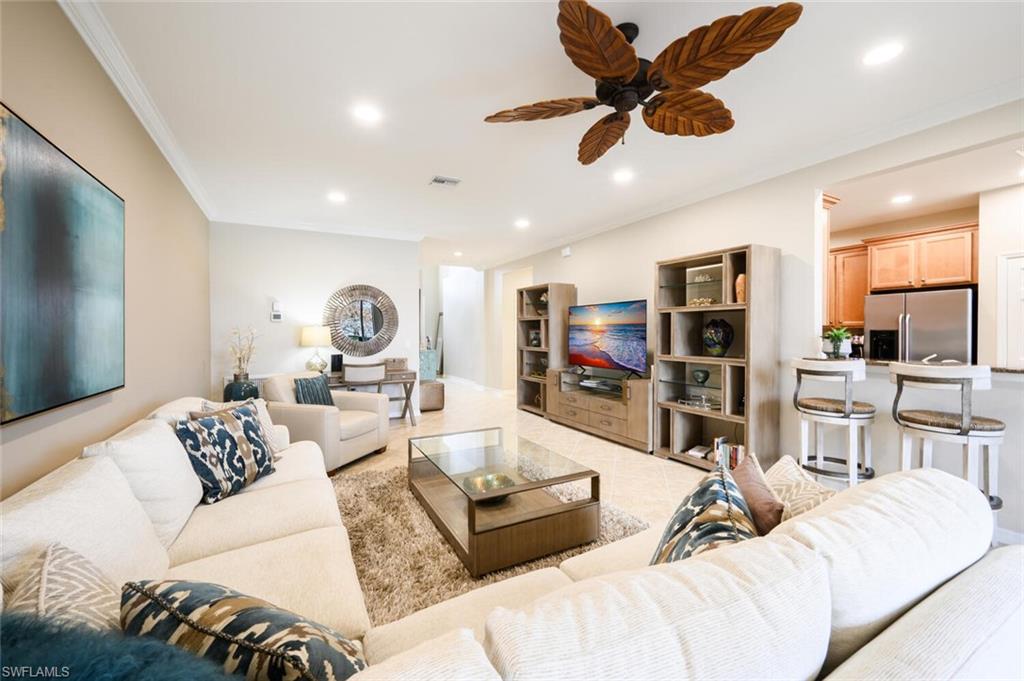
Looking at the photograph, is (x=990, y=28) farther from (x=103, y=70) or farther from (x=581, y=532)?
(x=103, y=70)

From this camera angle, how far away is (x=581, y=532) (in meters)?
2.16

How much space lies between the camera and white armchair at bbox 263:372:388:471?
10.4ft

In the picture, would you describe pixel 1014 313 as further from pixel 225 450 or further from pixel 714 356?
pixel 225 450

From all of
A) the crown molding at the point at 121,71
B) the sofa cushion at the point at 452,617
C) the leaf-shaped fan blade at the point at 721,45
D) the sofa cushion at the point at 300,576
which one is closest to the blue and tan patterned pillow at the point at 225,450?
the sofa cushion at the point at 300,576

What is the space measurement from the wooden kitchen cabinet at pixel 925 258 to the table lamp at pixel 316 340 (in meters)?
6.36

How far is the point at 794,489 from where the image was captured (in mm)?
1130

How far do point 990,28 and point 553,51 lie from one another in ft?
6.51

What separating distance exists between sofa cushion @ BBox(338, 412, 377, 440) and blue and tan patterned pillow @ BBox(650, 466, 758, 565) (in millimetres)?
2971

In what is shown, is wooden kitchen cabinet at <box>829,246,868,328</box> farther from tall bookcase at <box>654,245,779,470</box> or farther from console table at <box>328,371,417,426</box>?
console table at <box>328,371,417,426</box>

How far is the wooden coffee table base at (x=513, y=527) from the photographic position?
1929 mm

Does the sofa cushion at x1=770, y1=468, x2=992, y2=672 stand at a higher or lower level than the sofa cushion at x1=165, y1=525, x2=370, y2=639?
higher

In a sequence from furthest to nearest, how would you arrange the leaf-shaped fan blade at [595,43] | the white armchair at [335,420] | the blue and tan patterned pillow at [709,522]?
1. the white armchair at [335,420]
2. the leaf-shaped fan blade at [595,43]
3. the blue and tan patterned pillow at [709,522]

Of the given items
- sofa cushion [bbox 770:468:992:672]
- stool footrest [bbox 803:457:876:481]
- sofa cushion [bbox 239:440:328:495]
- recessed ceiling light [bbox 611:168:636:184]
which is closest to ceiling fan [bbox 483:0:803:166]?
recessed ceiling light [bbox 611:168:636:184]

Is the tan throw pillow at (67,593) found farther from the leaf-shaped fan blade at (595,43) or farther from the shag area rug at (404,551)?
the leaf-shaped fan blade at (595,43)
